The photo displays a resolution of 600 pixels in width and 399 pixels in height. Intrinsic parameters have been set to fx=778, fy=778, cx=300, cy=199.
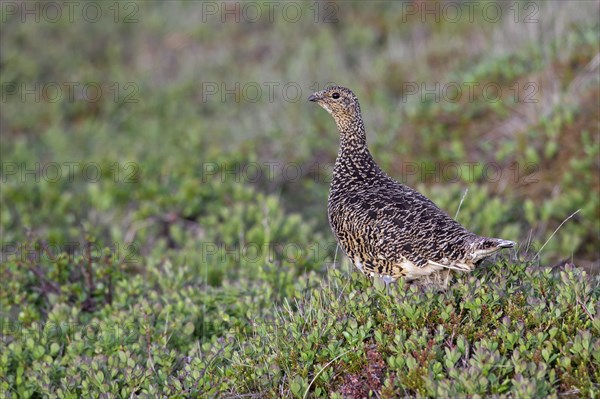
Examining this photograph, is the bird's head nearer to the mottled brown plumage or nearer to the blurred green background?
the mottled brown plumage

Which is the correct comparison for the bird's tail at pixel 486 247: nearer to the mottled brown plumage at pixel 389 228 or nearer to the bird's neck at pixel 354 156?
the mottled brown plumage at pixel 389 228

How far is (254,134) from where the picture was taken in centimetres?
963

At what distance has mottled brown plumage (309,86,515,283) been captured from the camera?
158 inches

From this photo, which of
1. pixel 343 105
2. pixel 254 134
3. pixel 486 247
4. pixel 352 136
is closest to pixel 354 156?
pixel 352 136

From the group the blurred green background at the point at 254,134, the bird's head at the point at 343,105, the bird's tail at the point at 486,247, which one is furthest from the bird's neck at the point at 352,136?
the bird's tail at the point at 486,247

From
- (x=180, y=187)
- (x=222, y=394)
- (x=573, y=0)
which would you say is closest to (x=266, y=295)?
(x=222, y=394)

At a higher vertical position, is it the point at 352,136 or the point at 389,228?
the point at 352,136

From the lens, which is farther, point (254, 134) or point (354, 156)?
point (254, 134)

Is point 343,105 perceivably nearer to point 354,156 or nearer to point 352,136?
point 352,136

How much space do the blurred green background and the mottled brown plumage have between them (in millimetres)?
613

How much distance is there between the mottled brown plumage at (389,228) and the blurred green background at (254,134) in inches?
24.1

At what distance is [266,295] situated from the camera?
5152mm

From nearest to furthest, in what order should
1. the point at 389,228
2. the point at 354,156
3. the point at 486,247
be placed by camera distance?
the point at 486,247, the point at 389,228, the point at 354,156

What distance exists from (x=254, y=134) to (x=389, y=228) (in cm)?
543
